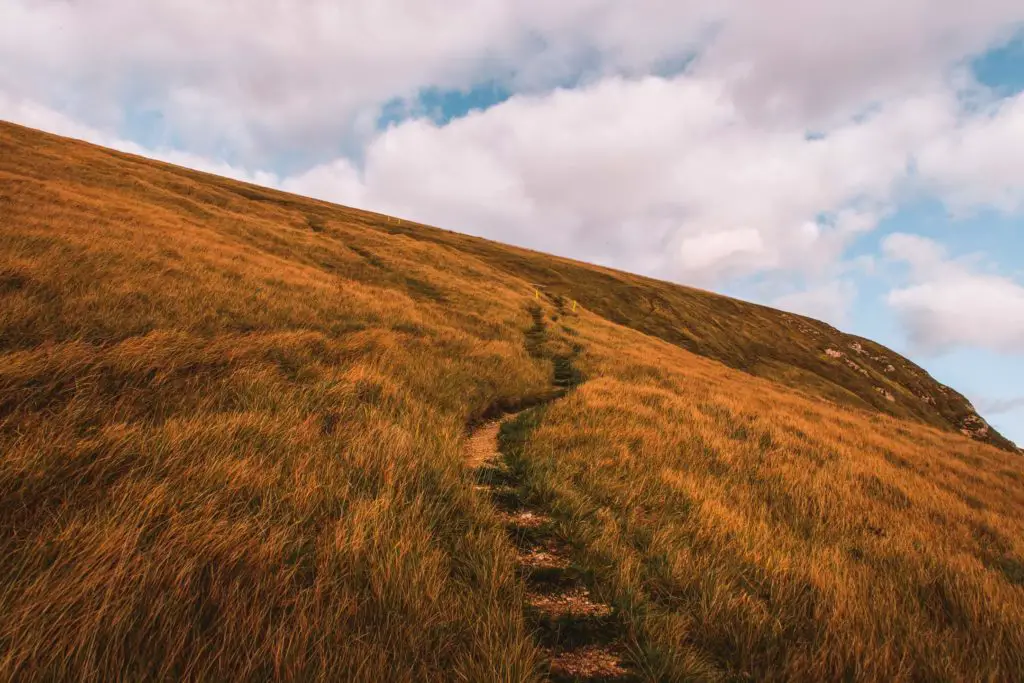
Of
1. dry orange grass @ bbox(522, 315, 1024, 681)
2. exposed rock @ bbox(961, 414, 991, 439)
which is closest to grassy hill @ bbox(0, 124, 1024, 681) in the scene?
dry orange grass @ bbox(522, 315, 1024, 681)

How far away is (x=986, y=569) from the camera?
433 cm

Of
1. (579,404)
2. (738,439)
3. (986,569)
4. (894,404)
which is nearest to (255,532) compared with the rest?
(579,404)

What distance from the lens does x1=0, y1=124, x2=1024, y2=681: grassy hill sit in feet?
6.72

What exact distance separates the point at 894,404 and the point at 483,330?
97877 mm

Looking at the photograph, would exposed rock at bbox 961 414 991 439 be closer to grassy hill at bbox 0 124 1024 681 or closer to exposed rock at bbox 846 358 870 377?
exposed rock at bbox 846 358 870 377

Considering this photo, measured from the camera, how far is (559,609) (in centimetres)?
292

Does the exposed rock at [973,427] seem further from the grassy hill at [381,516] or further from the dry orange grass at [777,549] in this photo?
the dry orange grass at [777,549]

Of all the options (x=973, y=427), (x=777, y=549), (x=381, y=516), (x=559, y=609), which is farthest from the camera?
(x=973, y=427)

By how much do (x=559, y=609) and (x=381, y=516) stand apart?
147 centimetres

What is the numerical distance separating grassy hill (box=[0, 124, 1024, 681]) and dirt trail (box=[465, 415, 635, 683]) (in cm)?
12

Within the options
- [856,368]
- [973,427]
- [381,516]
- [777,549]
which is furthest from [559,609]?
[973,427]

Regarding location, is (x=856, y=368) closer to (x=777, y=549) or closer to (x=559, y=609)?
(x=777, y=549)

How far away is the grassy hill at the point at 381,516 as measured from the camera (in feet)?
6.72

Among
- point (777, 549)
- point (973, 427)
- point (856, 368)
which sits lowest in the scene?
point (777, 549)
